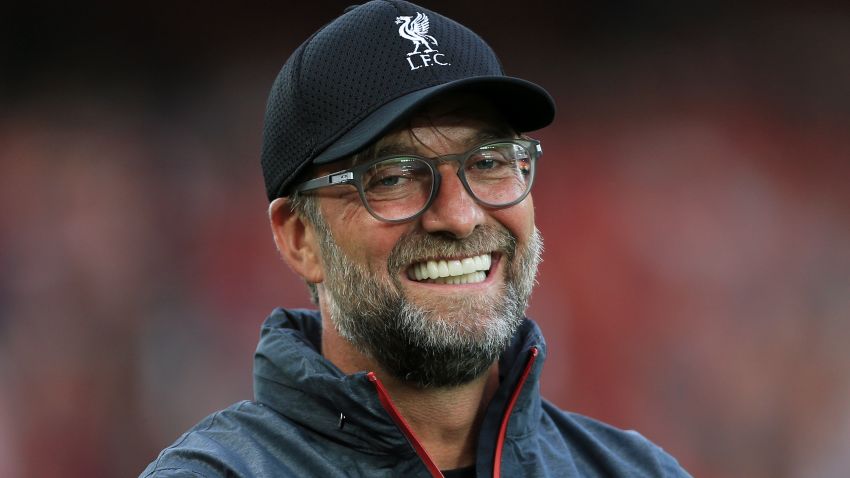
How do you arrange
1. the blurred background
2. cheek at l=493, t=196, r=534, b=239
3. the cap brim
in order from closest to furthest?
1. the cap brim
2. cheek at l=493, t=196, r=534, b=239
3. the blurred background

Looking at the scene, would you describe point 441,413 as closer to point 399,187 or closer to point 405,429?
point 405,429

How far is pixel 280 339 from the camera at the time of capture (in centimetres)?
142

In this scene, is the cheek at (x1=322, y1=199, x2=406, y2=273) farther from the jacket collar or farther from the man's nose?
the jacket collar

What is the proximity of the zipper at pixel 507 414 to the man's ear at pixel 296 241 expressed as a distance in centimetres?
34

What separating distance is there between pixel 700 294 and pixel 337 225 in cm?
226

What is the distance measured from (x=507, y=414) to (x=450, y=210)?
316 millimetres

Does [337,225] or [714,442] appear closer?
[337,225]

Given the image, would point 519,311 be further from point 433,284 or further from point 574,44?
point 574,44

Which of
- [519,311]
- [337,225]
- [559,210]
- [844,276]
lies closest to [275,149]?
[337,225]

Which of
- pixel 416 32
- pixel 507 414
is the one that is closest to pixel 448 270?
pixel 507 414

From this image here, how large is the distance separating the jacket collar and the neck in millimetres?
38

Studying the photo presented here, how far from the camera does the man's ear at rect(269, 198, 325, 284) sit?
58.1 inches

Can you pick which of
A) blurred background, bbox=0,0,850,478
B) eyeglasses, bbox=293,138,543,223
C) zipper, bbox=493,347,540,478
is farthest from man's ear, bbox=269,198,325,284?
blurred background, bbox=0,0,850,478

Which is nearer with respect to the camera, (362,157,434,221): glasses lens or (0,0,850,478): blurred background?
(362,157,434,221): glasses lens
